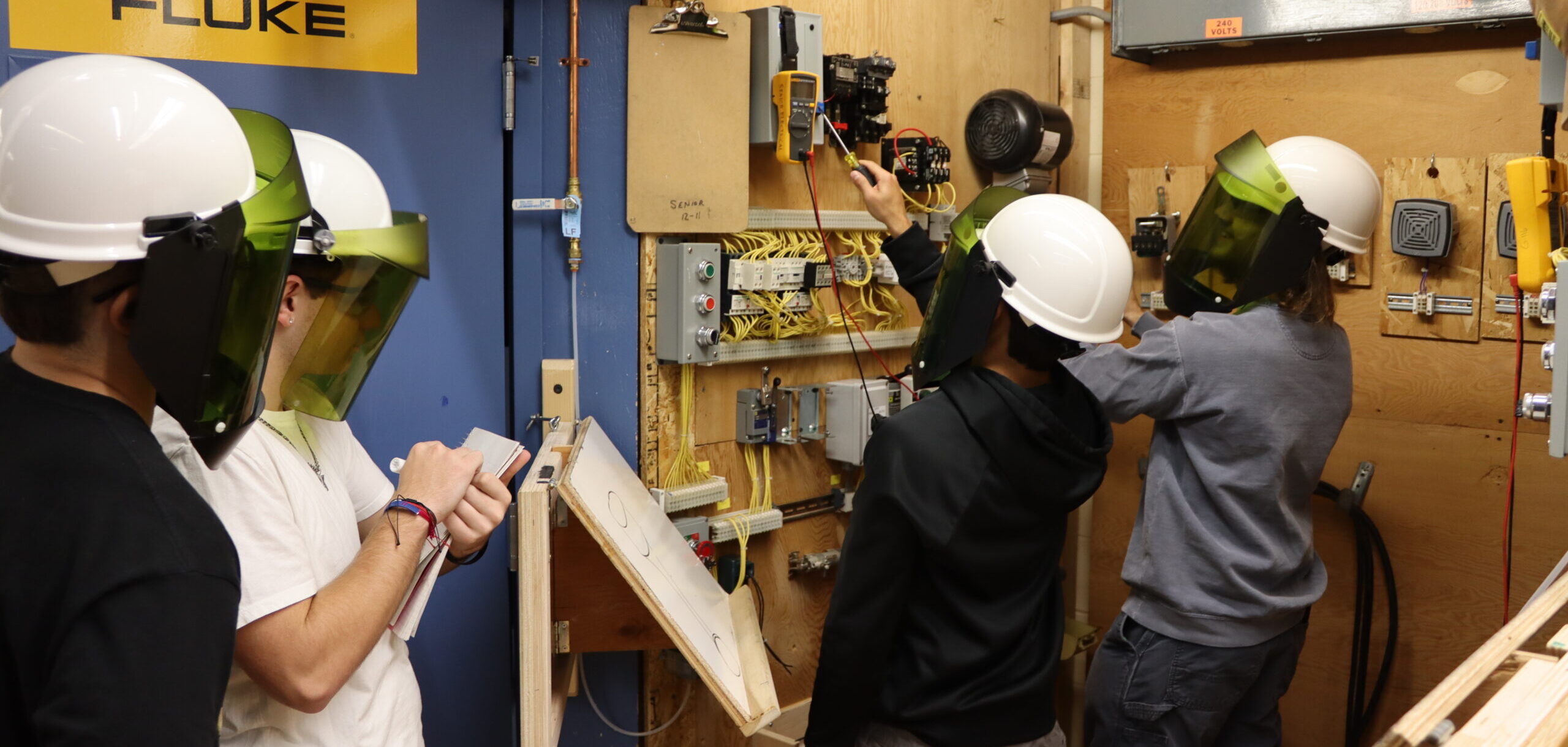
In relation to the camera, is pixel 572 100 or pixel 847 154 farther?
pixel 847 154

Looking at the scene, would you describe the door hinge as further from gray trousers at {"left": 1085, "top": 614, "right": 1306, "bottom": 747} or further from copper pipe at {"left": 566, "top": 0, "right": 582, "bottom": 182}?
gray trousers at {"left": 1085, "top": 614, "right": 1306, "bottom": 747}

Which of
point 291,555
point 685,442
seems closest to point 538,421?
point 685,442

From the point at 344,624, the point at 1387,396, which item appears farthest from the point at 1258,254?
the point at 344,624

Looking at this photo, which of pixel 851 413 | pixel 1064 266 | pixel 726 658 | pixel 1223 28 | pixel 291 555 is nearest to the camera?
pixel 291 555

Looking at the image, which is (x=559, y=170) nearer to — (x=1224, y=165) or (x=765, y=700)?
(x=765, y=700)

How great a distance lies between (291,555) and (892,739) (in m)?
1.10

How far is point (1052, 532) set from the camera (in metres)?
2.00

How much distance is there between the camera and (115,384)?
1082mm

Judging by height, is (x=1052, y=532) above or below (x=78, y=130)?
below

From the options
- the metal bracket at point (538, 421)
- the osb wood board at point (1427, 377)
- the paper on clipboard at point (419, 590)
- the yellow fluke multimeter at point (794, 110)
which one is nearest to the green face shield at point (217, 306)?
the paper on clipboard at point (419, 590)

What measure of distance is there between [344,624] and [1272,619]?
1964 millimetres

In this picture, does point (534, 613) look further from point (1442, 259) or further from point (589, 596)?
point (1442, 259)

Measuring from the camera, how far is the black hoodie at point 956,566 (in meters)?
1.83

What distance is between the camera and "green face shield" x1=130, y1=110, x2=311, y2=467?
3.46 feet
